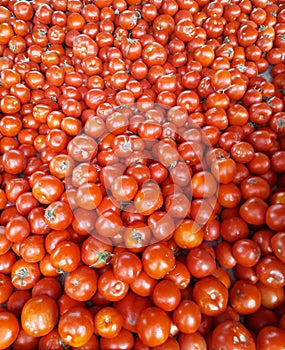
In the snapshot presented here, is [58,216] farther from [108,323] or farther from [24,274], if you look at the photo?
[108,323]

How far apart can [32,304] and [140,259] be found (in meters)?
0.57

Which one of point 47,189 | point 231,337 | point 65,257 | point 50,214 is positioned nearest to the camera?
point 231,337

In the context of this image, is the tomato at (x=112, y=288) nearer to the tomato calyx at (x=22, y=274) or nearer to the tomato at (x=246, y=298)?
the tomato calyx at (x=22, y=274)

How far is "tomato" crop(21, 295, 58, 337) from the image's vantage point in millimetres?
1288

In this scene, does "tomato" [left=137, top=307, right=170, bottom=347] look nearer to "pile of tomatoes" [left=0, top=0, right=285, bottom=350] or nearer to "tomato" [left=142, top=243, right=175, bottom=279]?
"pile of tomatoes" [left=0, top=0, right=285, bottom=350]

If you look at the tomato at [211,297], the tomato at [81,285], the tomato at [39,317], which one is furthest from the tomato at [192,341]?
the tomato at [39,317]

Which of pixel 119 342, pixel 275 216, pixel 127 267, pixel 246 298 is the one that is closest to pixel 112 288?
pixel 127 267

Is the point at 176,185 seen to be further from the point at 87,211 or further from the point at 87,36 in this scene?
the point at 87,36

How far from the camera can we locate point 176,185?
66.5 inches

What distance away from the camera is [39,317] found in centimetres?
130

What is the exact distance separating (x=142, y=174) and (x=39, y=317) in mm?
913

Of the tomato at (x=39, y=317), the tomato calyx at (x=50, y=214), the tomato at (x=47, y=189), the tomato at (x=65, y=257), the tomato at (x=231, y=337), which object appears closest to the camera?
the tomato at (x=231, y=337)

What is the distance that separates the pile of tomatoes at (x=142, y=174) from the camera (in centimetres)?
135

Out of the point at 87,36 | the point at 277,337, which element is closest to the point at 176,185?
the point at 277,337
